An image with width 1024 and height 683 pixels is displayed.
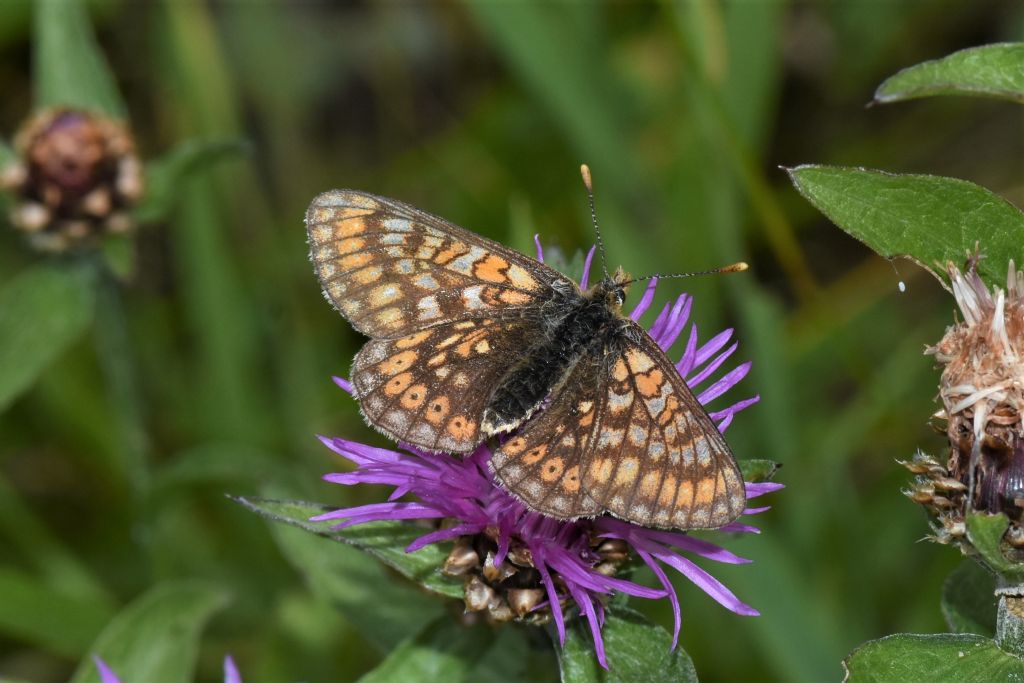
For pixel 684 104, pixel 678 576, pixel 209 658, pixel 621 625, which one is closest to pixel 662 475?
pixel 621 625

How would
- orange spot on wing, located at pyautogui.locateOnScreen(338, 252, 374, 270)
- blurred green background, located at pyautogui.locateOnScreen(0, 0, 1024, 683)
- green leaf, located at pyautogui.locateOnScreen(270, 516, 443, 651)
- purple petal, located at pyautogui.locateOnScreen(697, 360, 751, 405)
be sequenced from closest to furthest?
purple petal, located at pyautogui.locateOnScreen(697, 360, 751, 405) < orange spot on wing, located at pyautogui.locateOnScreen(338, 252, 374, 270) < green leaf, located at pyautogui.locateOnScreen(270, 516, 443, 651) < blurred green background, located at pyautogui.locateOnScreen(0, 0, 1024, 683)

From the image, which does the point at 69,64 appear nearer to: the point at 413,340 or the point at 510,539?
the point at 413,340

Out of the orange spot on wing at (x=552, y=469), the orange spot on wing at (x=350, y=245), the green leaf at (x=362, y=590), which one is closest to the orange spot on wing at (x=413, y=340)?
the orange spot on wing at (x=350, y=245)

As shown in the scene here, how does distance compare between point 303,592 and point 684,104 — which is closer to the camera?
point 303,592

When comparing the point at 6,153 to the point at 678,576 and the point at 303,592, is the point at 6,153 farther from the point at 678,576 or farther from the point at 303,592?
the point at 678,576

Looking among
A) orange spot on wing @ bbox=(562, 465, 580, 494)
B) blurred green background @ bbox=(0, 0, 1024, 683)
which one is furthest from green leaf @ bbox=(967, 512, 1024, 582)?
blurred green background @ bbox=(0, 0, 1024, 683)

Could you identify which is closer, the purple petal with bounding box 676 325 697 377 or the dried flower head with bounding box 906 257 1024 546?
the dried flower head with bounding box 906 257 1024 546

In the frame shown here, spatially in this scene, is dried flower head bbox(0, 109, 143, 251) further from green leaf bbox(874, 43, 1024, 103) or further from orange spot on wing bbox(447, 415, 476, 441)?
green leaf bbox(874, 43, 1024, 103)
